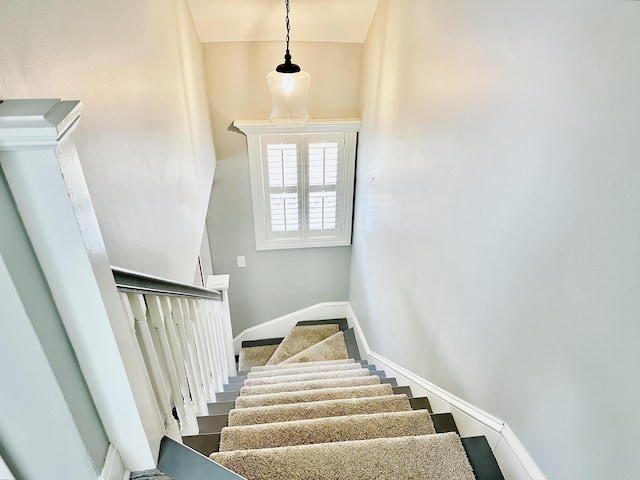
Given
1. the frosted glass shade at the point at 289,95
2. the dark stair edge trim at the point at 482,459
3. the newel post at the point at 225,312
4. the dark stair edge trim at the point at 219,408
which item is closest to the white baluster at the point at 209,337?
the dark stair edge trim at the point at 219,408

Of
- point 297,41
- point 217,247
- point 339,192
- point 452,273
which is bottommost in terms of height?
point 217,247

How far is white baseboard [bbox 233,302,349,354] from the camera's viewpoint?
5309 millimetres

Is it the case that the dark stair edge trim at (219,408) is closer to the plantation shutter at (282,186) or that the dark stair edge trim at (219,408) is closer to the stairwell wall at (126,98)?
the stairwell wall at (126,98)

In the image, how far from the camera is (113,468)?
0.86 metres

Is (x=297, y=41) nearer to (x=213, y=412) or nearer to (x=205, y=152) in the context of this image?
(x=205, y=152)

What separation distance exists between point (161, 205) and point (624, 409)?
191 centimetres

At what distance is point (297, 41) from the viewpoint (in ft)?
12.0

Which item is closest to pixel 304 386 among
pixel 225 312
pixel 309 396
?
pixel 309 396

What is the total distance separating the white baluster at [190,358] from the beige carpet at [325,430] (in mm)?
373

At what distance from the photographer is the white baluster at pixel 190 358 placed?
1626 mm

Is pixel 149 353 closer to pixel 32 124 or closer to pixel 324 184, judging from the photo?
pixel 32 124

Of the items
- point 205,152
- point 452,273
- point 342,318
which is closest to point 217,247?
point 205,152

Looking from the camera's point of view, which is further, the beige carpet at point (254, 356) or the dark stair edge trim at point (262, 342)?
the dark stair edge trim at point (262, 342)

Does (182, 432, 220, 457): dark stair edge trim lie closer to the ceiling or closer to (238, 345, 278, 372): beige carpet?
the ceiling
